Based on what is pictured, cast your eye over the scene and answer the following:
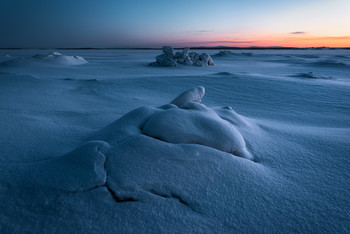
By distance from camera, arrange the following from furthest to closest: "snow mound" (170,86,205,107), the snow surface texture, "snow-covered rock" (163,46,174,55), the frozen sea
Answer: "snow-covered rock" (163,46,174,55), the snow surface texture, "snow mound" (170,86,205,107), the frozen sea

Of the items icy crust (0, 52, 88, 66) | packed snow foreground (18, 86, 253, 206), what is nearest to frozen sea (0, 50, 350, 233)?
packed snow foreground (18, 86, 253, 206)

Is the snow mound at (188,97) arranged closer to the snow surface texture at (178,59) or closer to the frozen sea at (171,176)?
the frozen sea at (171,176)

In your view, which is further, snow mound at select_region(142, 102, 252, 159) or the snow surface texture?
the snow surface texture

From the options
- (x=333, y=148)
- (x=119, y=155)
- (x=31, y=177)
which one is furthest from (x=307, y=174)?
(x=31, y=177)

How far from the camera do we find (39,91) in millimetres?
2928

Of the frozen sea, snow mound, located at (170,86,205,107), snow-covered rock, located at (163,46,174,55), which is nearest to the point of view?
the frozen sea

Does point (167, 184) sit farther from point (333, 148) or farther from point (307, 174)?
point (333, 148)

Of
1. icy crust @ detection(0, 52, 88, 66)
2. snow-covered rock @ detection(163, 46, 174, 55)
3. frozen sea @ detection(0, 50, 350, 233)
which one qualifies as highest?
snow-covered rock @ detection(163, 46, 174, 55)

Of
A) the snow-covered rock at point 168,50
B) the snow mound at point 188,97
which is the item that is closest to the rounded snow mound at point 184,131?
the snow mound at point 188,97

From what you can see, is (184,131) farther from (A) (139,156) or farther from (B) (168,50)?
(B) (168,50)

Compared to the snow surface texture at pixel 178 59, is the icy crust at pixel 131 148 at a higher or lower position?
lower

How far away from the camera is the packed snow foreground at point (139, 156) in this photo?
850mm

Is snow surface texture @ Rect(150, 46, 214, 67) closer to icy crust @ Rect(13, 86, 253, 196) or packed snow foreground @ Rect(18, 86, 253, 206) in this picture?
icy crust @ Rect(13, 86, 253, 196)

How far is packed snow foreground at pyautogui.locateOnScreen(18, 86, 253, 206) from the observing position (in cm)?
85
